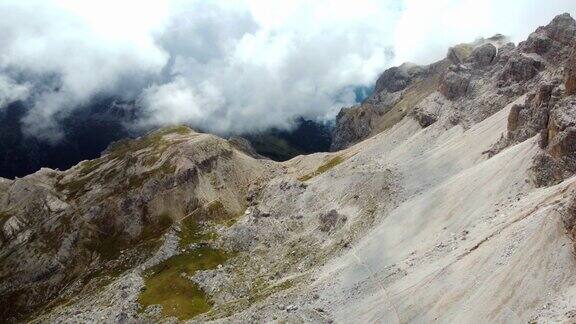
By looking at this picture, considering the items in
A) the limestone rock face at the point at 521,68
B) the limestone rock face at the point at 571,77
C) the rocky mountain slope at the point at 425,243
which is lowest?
the rocky mountain slope at the point at 425,243

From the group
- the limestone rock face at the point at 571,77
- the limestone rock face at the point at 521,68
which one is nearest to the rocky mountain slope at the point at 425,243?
the limestone rock face at the point at 571,77

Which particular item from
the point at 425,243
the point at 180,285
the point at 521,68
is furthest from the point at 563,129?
the point at 180,285

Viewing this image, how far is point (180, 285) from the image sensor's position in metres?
178

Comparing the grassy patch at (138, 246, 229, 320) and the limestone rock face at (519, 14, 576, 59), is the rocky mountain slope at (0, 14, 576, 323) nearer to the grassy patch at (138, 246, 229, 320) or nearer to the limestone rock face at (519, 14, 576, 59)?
the limestone rock face at (519, 14, 576, 59)

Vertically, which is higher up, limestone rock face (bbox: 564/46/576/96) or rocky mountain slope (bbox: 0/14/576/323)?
limestone rock face (bbox: 564/46/576/96)

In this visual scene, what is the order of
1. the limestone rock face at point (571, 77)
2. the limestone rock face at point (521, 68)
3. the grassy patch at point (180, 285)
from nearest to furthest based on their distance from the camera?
the limestone rock face at point (571, 77), the grassy patch at point (180, 285), the limestone rock face at point (521, 68)

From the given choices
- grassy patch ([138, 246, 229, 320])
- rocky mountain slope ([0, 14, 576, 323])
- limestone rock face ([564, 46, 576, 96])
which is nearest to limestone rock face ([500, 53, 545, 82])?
rocky mountain slope ([0, 14, 576, 323])

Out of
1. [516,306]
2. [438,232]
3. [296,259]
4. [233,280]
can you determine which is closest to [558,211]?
[516,306]

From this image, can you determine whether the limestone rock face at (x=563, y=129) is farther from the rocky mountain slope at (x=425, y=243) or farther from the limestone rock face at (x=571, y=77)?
the limestone rock face at (x=571, y=77)

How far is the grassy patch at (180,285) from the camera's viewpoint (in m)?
162

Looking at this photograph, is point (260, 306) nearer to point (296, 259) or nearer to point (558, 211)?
point (296, 259)

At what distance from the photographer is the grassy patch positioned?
162250 mm

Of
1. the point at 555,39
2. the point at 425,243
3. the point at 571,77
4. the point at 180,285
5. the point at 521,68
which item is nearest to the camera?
the point at 425,243

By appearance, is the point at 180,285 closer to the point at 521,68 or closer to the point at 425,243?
the point at 425,243
